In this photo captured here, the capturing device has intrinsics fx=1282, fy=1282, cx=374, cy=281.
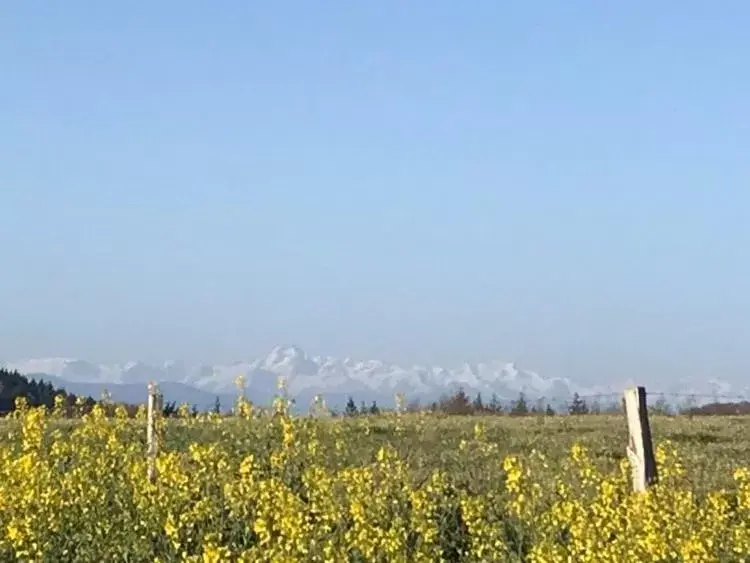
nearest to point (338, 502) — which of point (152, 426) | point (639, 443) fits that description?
point (639, 443)

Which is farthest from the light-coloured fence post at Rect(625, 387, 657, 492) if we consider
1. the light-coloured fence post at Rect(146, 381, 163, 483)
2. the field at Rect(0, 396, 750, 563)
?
the light-coloured fence post at Rect(146, 381, 163, 483)

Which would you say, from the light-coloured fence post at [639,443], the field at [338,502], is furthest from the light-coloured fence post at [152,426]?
the light-coloured fence post at [639,443]

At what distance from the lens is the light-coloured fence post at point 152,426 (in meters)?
14.0

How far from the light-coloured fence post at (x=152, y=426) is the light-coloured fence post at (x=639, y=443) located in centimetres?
504

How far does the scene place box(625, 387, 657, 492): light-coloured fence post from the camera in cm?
1212

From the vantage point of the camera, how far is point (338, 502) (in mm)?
11773

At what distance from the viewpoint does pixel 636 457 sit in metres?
12.2

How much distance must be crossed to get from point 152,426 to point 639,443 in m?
6.30

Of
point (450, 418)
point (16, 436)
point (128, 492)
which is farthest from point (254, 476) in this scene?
point (450, 418)

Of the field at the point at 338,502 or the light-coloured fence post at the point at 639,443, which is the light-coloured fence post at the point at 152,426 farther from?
the light-coloured fence post at the point at 639,443

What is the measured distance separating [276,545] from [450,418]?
48.8ft

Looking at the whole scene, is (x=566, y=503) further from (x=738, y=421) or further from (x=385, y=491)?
(x=738, y=421)

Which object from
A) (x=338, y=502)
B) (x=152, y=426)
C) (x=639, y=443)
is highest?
(x=152, y=426)

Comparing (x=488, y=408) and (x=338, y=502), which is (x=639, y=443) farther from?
(x=488, y=408)
